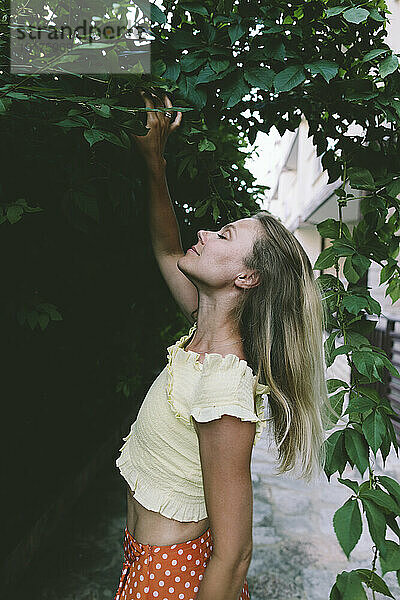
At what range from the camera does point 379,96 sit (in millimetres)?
1390

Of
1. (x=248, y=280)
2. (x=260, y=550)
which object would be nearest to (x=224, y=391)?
(x=248, y=280)

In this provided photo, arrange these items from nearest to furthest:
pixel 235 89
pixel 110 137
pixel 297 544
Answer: pixel 110 137
pixel 235 89
pixel 297 544

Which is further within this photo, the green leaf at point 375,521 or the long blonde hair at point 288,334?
the long blonde hair at point 288,334

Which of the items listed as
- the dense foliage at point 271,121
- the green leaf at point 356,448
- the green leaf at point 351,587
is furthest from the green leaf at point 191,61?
the green leaf at point 351,587

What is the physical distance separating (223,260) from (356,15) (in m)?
0.63

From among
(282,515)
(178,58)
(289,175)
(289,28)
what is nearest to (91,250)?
(178,58)

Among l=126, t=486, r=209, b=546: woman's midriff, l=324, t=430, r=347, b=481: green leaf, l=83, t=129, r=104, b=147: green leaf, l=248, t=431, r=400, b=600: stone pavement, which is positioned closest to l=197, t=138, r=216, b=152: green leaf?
l=83, t=129, r=104, b=147: green leaf

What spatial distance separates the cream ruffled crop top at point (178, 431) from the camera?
4.33ft

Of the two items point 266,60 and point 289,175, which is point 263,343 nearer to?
point 266,60

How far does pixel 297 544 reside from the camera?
3.68m

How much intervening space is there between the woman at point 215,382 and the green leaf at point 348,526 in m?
0.26

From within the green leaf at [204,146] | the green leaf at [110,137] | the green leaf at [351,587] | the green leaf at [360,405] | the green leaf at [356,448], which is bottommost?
the green leaf at [351,587]

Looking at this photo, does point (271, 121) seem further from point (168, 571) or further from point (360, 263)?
point (168, 571)

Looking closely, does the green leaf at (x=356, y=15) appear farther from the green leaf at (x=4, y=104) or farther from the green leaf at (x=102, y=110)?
the green leaf at (x=4, y=104)
